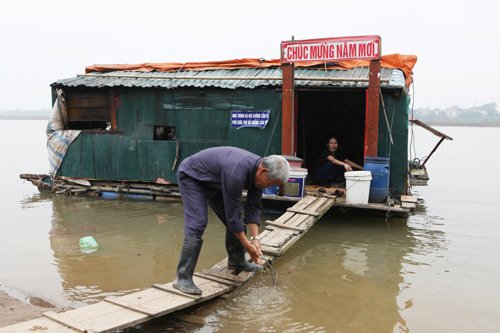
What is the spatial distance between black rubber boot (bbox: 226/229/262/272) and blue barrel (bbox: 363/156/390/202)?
3.70m

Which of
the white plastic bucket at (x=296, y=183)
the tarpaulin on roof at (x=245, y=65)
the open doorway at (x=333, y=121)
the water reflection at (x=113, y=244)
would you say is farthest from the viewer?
the open doorway at (x=333, y=121)

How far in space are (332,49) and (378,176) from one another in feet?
8.28

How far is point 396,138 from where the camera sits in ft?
29.4

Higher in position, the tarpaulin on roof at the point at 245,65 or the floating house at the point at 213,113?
the tarpaulin on roof at the point at 245,65

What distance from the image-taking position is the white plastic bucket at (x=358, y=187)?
7.98 meters

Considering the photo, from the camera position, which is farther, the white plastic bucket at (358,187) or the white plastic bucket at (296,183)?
the white plastic bucket at (296,183)

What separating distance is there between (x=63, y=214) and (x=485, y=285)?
320 inches

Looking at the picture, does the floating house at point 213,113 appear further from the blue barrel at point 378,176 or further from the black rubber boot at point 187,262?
the black rubber boot at point 187,262

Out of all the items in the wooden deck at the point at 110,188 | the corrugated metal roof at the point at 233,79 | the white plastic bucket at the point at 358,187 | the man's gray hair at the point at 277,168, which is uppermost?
the corrugated metal roof at the point at 233,79

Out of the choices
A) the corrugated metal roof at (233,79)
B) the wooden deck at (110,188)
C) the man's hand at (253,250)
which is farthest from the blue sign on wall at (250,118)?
the man's hand at (253,250)

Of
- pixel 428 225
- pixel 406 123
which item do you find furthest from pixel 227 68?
pixel 428 225

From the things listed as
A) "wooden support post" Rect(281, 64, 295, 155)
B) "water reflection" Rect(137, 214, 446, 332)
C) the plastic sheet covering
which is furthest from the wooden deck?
"water reflection" Rect(137, 214, 446, 332)

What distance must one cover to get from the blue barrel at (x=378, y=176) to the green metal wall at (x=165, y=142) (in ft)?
7.94

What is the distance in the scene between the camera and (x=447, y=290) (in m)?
5.63
